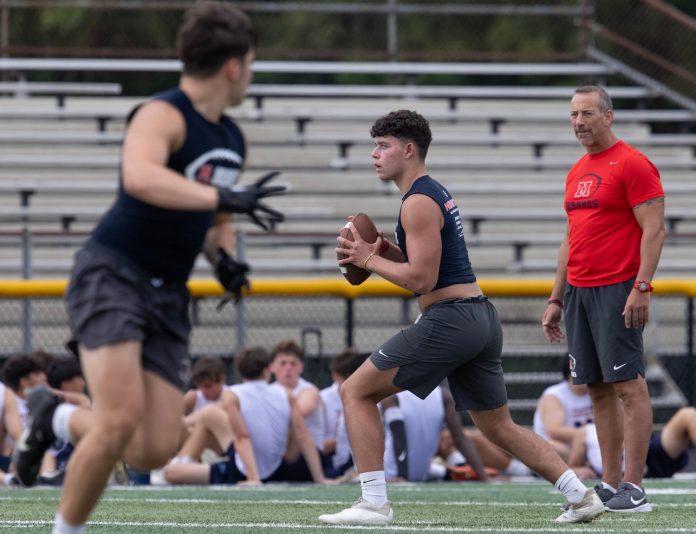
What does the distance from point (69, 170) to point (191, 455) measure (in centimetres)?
667

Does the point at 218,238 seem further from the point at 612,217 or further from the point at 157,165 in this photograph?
the point at 612,217

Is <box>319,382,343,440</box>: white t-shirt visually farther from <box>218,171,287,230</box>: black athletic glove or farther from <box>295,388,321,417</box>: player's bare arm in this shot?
<box>218,171,287,230</box>: black athletic glove

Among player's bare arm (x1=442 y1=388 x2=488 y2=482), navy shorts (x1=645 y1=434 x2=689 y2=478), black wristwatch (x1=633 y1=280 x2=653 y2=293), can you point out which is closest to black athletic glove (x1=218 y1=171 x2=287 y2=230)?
black wristwatch (x1=633 y1=280 x2=653 y2=293)

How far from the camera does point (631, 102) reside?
18.8 meters

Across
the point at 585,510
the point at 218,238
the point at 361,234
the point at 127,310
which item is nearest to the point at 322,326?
the point at 361,234

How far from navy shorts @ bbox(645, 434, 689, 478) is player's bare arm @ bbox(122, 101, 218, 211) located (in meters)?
6.37

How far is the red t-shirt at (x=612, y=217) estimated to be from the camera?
6.57m

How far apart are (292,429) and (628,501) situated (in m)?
4.00

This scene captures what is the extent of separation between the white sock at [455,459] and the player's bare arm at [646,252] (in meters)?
4.43

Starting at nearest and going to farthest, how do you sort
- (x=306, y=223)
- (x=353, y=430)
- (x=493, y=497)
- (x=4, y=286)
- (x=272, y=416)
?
(x=353, y=430) < (x=493, y=497) < (x=272, y=416) < (x=4, y=286) < (x=306, y=223)

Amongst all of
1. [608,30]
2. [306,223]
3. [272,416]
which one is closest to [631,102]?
[608,30]

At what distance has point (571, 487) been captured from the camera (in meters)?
5.92

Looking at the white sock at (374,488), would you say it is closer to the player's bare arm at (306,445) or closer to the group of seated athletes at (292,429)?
the group of seated athletes at (292,429)

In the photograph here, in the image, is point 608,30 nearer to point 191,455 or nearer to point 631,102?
point 631,102
